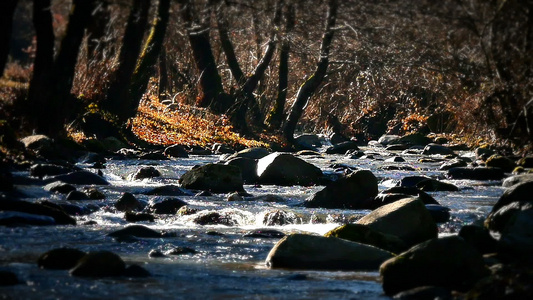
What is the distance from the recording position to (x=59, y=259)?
6.64 meters

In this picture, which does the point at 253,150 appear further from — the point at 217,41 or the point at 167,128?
the point at 217,41

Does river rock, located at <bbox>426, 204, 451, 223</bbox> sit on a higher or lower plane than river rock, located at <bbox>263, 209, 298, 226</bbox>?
higher

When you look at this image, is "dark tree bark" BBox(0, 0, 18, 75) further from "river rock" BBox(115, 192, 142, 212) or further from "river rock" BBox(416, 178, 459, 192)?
"river rock" BBox(416, 178, 459, 192)

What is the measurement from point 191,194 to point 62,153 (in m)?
4.13

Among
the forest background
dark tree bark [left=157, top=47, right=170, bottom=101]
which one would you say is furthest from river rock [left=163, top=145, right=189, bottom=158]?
dark tree bark [left=157, top=47, right=170, bottom=101]

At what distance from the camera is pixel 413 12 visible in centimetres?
906

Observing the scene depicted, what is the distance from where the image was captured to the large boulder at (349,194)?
11.4m

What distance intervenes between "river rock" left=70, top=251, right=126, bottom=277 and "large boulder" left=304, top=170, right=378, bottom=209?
5157 mm

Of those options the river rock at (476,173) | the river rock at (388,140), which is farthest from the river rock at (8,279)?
the river rock at (388,140)

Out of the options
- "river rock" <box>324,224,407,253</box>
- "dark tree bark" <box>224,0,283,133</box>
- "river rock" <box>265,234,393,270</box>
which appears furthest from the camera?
"dark tree bark" <box>224,0,283,133</box>

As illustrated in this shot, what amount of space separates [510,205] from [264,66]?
60.0ft

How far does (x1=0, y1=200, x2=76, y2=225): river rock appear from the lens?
29.2ft

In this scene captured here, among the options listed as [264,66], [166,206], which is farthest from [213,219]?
[264,66]

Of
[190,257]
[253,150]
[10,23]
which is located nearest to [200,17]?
[10,23]
